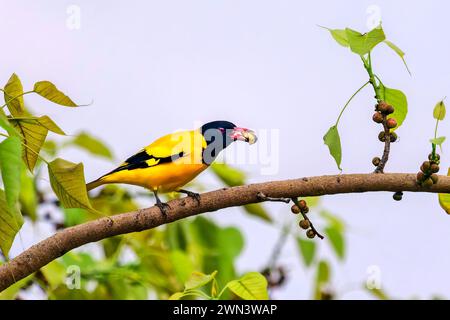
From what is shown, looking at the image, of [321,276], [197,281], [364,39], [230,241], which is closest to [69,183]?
[197,281]

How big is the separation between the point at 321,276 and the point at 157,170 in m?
1.23

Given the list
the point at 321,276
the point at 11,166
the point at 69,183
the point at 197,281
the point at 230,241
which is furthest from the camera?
the point at 321,276

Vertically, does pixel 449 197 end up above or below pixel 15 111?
below

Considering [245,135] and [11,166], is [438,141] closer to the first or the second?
[245,135]

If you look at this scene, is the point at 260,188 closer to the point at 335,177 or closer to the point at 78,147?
the point at 335,177

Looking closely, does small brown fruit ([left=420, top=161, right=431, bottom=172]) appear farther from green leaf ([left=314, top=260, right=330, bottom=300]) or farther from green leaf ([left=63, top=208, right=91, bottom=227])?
green leaf ([left=63, top=208, right=91, bottom=227])

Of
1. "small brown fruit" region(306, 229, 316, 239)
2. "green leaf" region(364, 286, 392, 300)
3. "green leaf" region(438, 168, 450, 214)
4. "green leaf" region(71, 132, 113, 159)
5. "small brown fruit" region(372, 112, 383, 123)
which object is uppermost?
"small brown fruit" region(372, 112, 383, 123)

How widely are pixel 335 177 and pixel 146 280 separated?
1.47 m

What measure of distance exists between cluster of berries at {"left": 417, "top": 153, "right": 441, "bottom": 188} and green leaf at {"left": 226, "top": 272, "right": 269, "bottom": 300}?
62 cm

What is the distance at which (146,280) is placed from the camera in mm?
3715

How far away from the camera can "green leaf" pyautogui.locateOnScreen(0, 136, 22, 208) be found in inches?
70.5

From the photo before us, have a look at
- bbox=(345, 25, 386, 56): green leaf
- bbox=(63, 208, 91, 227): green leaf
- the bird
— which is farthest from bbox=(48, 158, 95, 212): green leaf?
bbox=(63, 208, 91, 227): green leaf

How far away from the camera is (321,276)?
4.27 m
